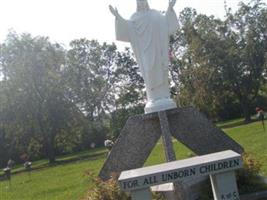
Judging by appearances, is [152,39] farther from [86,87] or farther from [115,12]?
[86,87]

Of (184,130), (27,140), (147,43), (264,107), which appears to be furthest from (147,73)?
(264,107)

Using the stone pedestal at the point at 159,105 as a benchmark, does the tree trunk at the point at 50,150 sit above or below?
below

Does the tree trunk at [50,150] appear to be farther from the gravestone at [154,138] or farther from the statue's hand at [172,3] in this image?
the statue's hand at [172,3]

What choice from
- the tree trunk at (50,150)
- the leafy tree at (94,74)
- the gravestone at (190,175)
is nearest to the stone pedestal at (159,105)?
the gravestone at (190,175)

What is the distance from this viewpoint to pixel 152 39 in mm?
11797

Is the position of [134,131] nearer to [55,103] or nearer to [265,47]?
[55,103]

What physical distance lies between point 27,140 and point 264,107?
75.8ft

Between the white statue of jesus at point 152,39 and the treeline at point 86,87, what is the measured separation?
26.1 meters

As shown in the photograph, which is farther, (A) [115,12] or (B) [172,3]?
(B) [172,3]

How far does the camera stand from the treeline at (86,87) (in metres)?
37.4

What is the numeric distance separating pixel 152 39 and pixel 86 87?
40.7 m

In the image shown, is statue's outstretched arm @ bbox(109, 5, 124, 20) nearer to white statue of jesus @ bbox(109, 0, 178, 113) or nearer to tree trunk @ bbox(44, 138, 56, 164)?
white statue of jesus @ bbox(109, 0, 178, 113)

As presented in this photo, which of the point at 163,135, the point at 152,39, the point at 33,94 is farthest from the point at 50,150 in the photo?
the point at 163,135

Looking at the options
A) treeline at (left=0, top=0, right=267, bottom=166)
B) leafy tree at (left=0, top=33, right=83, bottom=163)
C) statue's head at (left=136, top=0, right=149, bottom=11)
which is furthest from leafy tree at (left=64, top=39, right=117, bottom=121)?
statue's head at (left=136, top=0, right=149, bottom=11)
